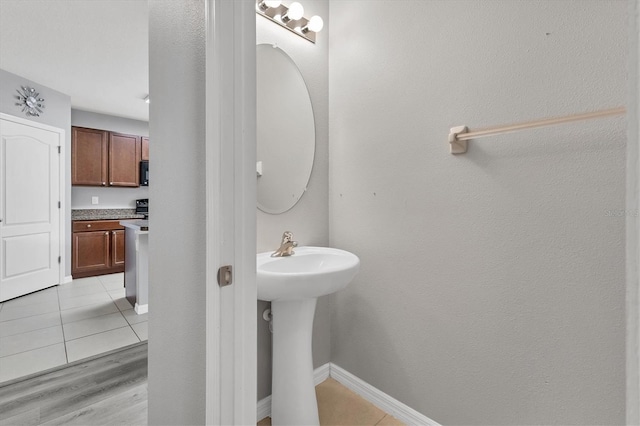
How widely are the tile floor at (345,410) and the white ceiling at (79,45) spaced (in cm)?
290

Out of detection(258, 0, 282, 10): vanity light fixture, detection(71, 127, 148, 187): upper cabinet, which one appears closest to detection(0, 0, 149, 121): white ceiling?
detection(71, 127, 148, 187): upper cabinet

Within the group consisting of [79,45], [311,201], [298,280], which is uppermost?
[79,45]

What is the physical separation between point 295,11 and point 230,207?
50.7 inches

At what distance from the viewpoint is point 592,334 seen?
39.7 inches

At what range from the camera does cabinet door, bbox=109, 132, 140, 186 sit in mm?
4840

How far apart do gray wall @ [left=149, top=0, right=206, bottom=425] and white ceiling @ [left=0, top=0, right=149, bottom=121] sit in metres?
1.86

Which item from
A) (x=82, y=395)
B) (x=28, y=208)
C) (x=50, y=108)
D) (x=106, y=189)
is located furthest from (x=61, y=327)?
(x=106, y=189)

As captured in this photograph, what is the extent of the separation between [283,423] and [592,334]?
1.26 m

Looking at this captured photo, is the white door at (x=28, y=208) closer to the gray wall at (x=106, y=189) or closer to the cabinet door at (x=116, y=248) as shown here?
the cabinet door at (x=116, y=248)

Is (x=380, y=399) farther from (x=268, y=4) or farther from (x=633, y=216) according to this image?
(x=268, y=4)

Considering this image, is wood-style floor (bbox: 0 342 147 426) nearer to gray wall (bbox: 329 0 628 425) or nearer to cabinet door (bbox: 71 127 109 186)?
gray wall (bbox: 329 0 628 425)

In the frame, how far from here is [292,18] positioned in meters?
1.56

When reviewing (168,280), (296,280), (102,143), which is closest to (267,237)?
(296,280)

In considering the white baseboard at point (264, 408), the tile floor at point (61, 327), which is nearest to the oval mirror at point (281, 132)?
the white baseboard at point (264, 408)
